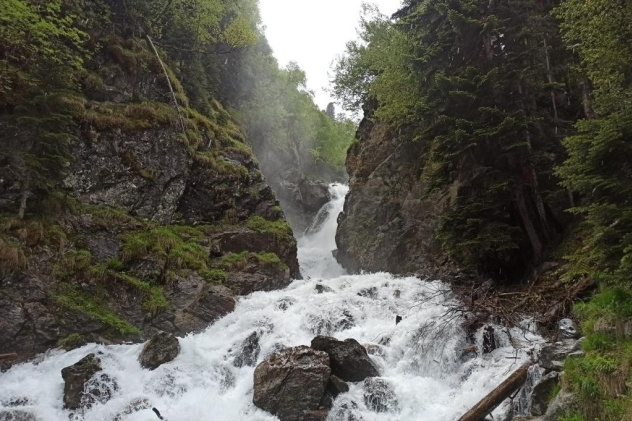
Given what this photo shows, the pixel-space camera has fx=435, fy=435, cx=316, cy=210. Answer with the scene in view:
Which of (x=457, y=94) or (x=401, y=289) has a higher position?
(x=457, y=94)

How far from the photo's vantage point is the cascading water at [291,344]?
893 centimetres

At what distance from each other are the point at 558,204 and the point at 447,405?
819 cm

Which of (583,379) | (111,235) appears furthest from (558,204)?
(111,235)

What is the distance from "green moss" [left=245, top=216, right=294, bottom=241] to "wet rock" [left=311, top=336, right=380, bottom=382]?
10156 millimetres

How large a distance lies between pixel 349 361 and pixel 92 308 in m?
8.04

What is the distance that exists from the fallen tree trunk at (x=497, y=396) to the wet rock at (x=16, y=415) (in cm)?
865

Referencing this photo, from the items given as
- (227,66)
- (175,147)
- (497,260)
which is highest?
(227,66)

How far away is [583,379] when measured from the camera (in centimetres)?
593

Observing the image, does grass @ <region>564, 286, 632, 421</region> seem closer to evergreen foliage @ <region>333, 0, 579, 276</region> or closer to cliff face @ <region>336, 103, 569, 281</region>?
evergreen foliage @ <region>333, 0, 579, 276</region>

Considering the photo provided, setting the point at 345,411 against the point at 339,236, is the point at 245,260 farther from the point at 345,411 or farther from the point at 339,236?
the point at 345,411

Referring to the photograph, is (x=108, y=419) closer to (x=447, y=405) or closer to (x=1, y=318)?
(x=1, y=318)

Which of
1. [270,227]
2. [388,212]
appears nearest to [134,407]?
[270,227]

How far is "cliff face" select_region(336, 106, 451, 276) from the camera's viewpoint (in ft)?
63.1

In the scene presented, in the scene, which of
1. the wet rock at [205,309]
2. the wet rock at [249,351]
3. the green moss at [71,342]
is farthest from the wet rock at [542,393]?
the green moss at [71,342]
